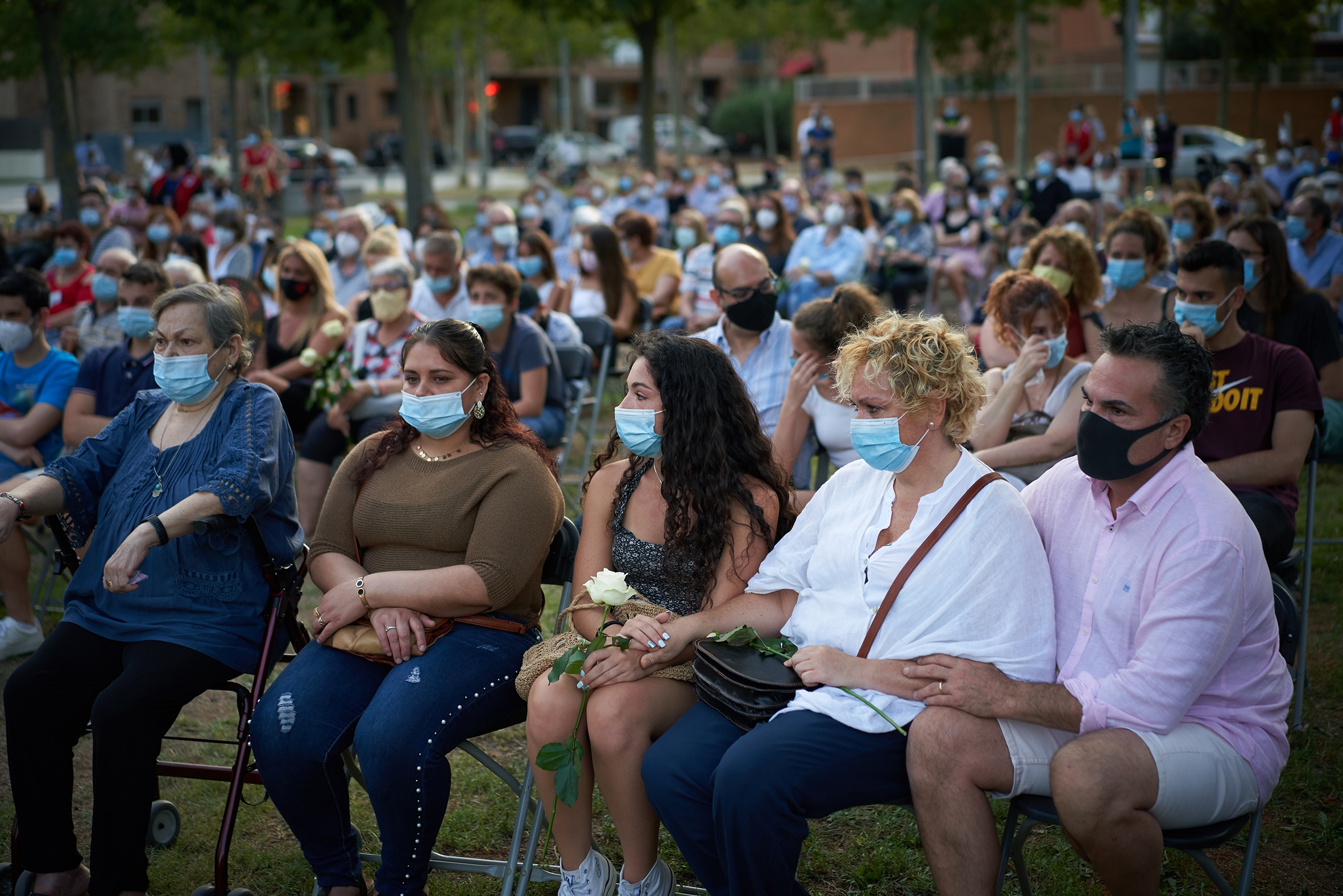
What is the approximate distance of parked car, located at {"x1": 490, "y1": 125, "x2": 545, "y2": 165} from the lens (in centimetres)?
4703

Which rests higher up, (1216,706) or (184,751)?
(1216,706)

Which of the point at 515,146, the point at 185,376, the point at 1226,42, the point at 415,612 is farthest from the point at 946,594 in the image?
the point at 515,146

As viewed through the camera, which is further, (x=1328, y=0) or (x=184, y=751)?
(x=1328, y=0)

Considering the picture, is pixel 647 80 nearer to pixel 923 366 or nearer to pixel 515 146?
pixel 923 366

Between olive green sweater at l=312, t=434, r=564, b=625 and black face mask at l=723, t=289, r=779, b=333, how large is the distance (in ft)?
6.32

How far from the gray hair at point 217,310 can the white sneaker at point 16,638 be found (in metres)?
1.99

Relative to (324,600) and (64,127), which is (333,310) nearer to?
(324,600)

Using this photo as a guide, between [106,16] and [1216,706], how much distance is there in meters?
22.7

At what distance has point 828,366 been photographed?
4551 millimetres

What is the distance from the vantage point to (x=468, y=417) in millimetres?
3506

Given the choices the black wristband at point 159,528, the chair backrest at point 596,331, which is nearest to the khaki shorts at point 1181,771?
the black wristband at point 159,528

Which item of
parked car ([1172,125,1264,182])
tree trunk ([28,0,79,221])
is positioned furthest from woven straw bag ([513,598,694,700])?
parked car ([1172,125,1264,182])

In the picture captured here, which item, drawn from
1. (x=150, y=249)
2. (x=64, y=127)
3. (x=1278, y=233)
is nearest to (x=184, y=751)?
(x=1278, y=233)

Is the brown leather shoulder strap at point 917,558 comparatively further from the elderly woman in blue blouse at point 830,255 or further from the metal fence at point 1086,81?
the metal fence at point 1086,81
